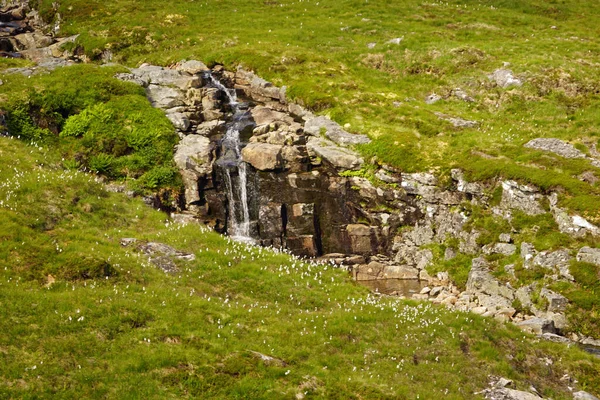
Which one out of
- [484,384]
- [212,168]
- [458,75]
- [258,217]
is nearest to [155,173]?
[212,168]

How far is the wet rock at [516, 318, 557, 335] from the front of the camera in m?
22.7

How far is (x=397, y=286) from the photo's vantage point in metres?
31.0

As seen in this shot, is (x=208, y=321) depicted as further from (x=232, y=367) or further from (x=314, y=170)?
(x=314, y=170)

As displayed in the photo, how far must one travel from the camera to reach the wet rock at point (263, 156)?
118 feet

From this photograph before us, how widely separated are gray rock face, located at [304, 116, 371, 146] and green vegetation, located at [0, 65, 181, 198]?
10928 millimetres

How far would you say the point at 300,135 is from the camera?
127 ft

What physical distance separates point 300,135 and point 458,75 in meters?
19.7

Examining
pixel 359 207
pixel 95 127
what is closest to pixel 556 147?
pixel 359 207

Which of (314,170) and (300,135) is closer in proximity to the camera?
(314,170)

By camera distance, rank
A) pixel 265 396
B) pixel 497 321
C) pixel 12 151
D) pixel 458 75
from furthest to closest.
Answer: pixel 458 75
pixel 12 151
pixel 497 321
pixel 265 396

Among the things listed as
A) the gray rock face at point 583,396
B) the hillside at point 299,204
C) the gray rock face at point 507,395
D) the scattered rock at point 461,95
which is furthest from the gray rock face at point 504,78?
the gray rock face at point 507,395

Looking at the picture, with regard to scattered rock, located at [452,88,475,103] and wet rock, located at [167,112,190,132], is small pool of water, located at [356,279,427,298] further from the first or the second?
scattered rock, located at [452,88,475,103]

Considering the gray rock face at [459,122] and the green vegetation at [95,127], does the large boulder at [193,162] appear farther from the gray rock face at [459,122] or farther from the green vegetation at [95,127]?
the gray rock face at [459,122]

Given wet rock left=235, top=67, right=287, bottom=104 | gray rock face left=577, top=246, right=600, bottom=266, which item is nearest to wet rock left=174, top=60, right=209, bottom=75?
wet rock left=235, top=67, right=287, bottom=104
